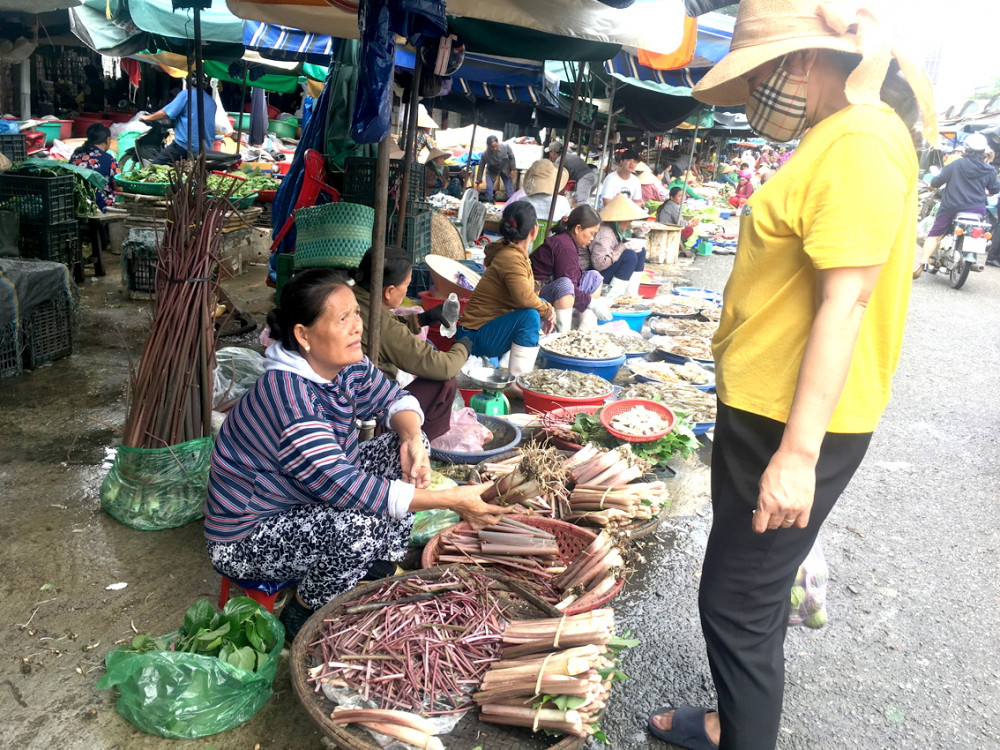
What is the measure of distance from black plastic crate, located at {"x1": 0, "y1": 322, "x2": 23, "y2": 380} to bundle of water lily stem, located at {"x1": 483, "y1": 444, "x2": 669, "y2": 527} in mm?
3116

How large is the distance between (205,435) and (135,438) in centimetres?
30

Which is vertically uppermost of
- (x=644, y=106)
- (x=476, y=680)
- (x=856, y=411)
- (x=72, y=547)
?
(x=644, y=106)

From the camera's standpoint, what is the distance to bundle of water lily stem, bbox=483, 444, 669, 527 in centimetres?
319

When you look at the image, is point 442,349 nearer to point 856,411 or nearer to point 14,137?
point 856,411

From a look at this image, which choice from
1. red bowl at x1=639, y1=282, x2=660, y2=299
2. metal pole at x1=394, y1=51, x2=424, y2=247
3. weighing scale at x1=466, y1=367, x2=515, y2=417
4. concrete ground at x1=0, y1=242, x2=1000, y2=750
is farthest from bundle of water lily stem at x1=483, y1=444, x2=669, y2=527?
red bowl at x1=639, y1=282, x2=660, y2=299

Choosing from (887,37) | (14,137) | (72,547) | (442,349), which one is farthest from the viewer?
(14,137)

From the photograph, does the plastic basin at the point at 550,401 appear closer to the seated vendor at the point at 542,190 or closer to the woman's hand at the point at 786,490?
the woman's hand at the point at 786,490

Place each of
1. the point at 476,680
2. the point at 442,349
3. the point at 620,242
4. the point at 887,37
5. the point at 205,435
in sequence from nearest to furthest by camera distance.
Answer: the point at 887,37 < the point at 476,680 < the point at 205,435 < the point at 442,349 < the point at 620,242

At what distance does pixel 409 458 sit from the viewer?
2637 mm

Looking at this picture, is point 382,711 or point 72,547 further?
point 72,547

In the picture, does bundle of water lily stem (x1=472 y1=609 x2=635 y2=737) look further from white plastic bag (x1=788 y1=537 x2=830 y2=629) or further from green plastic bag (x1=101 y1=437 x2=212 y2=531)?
green plastic bag (x1=101 y1=437 x2=212 y2=531)

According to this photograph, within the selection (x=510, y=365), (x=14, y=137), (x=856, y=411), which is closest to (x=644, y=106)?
(x=510, y=365)

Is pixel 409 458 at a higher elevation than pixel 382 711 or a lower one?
higher

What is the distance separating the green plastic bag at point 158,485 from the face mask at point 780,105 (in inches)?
98.4
